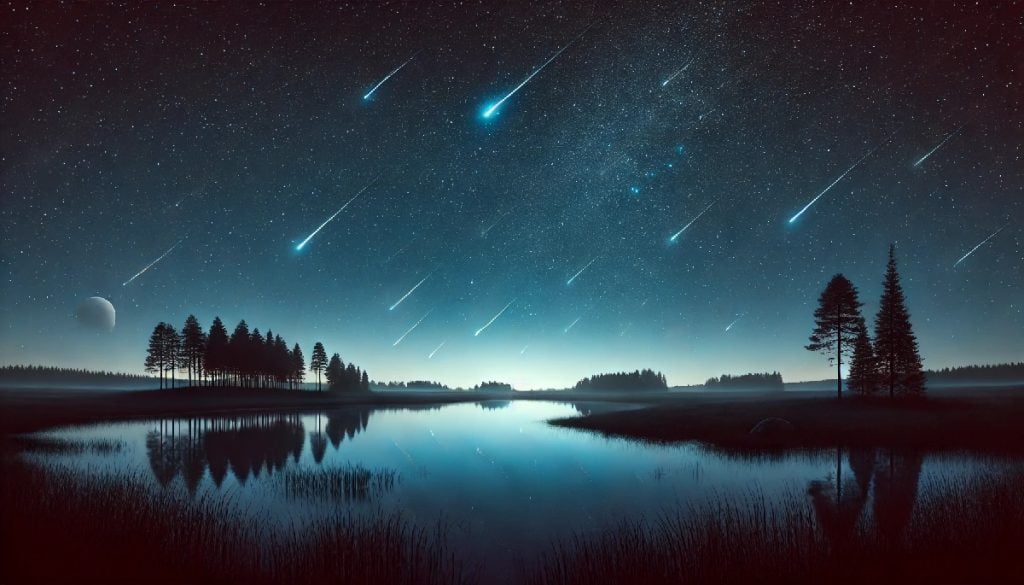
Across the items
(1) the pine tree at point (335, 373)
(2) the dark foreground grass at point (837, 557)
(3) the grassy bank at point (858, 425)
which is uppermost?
(2) the dark foreground grass at point (837, 557)

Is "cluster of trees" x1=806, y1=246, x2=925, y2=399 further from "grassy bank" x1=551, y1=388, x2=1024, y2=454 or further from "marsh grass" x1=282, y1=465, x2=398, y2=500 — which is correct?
"marsh grass" x1=282, y1=465, x2=398, y2=500

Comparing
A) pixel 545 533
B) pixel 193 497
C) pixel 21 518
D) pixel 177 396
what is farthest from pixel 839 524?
pixel 177 396

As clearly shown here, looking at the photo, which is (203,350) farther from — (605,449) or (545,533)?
(545,533)

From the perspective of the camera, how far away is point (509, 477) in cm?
2539

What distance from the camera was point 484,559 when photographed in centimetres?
1334

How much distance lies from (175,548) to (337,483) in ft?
31.3

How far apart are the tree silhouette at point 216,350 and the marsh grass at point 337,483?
253ft

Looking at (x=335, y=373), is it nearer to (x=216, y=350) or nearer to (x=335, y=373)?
(x=335, y=373)

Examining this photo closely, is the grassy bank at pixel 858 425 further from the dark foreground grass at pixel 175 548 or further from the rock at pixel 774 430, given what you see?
the dark foreground grass at pixel 175 548

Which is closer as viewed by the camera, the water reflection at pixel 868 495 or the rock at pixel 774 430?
the water reflection at pixel 868 495

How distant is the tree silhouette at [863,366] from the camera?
163 feet

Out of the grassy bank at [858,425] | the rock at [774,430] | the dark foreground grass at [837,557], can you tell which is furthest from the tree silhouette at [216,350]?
the dark foreground grass at [837,557]

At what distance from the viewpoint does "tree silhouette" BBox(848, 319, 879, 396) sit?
4956 cm

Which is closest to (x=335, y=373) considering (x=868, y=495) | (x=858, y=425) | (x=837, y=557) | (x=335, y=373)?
(x=335, y=373)
